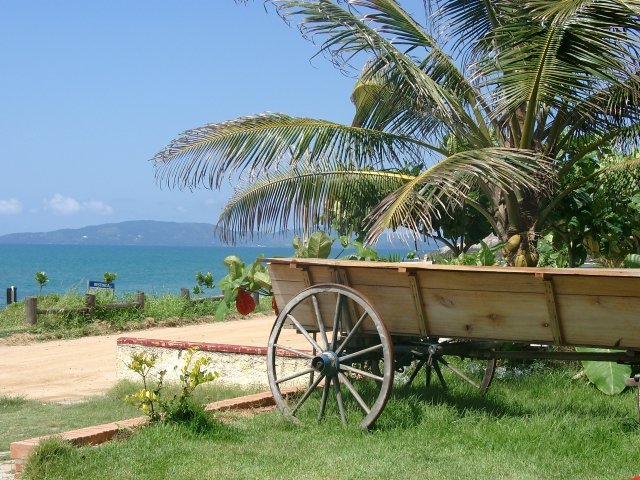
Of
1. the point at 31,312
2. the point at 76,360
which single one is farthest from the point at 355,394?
the point at 31,312

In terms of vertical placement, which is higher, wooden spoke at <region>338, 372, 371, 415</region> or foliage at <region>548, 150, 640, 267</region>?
foliage at <region>548, 150, 640, 267</region>

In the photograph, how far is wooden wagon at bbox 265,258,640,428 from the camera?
19.0 ft

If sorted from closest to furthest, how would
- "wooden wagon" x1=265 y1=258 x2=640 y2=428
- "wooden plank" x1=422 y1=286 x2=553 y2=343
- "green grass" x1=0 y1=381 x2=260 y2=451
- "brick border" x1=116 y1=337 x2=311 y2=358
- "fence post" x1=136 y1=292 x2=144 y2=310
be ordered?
"wooden wagon" x1=265 y1=258 x2=640 y2=428 → "wooden plank" x1=422 y1=286 x2=553 y2=343 → "green grass" x1=0 y1=381 x2=260 y2=451 → "brick border" x1=116 y1=337 x2=311 y2=358 → "fence post" x1=136 y1=292 x2=144 y2=310

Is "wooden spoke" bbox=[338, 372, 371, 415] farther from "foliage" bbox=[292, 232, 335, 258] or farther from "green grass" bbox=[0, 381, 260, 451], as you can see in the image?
"foliage" bbox=[292, 232, 335, 258]

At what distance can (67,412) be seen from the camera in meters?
8.88

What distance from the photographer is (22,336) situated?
16672 mm

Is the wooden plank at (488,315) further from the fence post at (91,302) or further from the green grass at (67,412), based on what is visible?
the fence post at (91,302)

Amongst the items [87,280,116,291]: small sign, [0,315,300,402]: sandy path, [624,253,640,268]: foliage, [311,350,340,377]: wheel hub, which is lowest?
[0,315,300,402]: sandy path

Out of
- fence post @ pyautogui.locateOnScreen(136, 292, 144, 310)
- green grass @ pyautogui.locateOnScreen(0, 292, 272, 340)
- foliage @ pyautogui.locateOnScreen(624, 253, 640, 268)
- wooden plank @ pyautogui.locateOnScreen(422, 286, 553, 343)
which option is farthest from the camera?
fence post @ pyautogui.locateOnScreen(136, 292, 144, 310)

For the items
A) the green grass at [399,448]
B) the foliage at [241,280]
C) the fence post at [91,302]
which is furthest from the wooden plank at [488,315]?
the fence post at [91,302]

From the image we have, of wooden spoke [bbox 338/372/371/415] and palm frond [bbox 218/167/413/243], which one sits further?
palm frond [bbox 218/167/413/243]

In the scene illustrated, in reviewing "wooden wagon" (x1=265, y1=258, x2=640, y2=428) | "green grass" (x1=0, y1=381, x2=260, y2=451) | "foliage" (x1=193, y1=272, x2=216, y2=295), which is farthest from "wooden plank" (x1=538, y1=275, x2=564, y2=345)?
"foliage" (x1=193, y1=272, x2=216, y2=295)

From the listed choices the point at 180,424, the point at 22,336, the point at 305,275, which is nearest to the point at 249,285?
the point at 305,275

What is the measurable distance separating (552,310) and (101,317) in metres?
13.8
